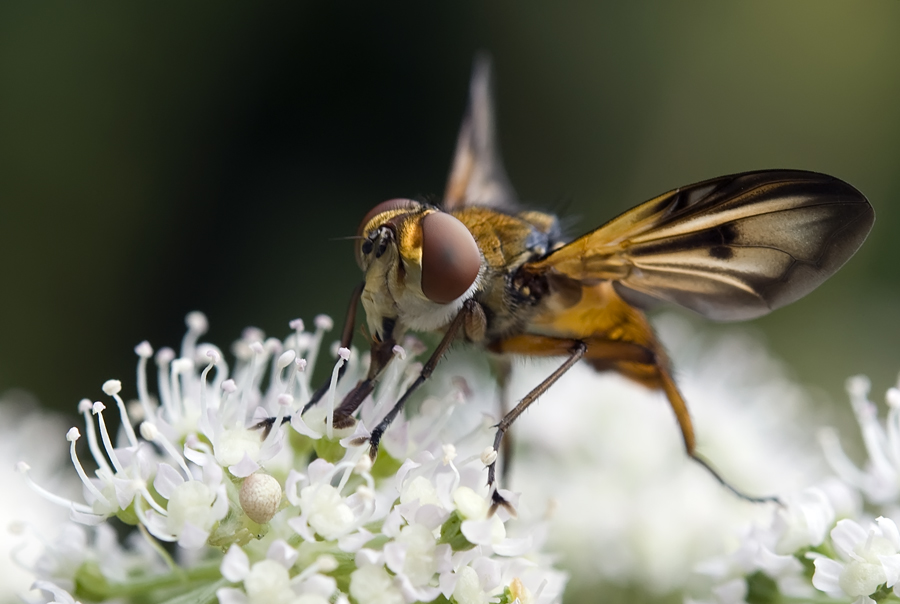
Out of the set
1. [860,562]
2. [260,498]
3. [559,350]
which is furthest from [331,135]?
[860,562]

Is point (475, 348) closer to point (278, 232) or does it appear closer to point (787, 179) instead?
point (787, 179)

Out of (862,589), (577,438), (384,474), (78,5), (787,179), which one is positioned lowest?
(577,438)

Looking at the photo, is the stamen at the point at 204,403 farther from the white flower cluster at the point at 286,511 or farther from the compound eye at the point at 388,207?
the compound eye at the point at 388,207

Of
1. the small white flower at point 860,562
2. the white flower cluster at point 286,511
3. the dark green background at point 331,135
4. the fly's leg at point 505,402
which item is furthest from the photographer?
the dark green background at point 331,135

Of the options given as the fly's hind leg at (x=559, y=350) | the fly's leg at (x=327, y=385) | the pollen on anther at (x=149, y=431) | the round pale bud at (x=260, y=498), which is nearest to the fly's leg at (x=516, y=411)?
the fly's hind leg at (x=559, y=350)

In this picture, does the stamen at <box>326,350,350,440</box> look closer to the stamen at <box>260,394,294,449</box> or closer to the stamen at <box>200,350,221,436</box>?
the stamen at <box>260,394,294,449</box>

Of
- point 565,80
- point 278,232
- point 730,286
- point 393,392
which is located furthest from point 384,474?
point 565,80
